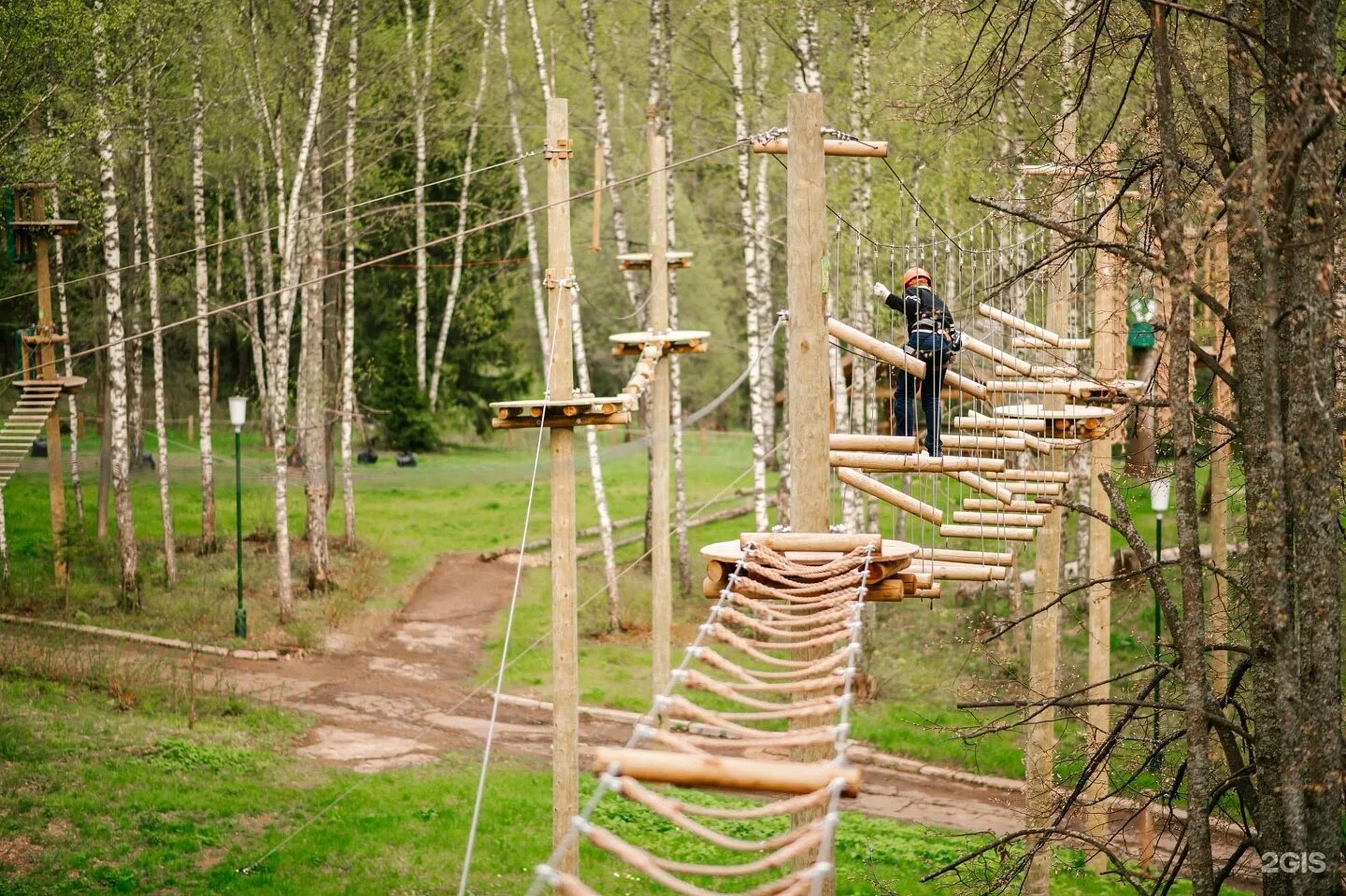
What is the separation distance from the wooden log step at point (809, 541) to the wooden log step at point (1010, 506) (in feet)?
5.37

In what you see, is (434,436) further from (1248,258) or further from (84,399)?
(1248,258)

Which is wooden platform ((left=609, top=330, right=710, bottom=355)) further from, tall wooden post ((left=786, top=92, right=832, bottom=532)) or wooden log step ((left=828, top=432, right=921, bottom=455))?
tall wooden post ((left=786, top=92, right=832, bottom=532))

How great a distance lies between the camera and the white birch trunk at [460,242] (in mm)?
26312

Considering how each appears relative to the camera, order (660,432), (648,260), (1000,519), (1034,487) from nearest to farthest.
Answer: (1000,519)
(1034,487)
(648,260)
(660,432)

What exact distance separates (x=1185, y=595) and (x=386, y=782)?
342 inches

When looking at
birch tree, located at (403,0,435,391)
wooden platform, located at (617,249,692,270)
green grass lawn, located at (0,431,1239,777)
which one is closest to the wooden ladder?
green grass lawn, located at (0,431,1239,777)

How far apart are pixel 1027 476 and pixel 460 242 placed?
21.8 metres

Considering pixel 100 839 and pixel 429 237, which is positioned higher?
pixel 429 237

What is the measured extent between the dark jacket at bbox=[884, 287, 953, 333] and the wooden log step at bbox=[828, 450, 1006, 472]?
3.53ft

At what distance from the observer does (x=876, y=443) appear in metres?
8.27

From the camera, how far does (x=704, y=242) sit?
33.8 meters

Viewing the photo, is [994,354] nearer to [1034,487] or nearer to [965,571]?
[1034,487]

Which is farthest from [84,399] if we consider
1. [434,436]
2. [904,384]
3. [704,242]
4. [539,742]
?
[904,384]

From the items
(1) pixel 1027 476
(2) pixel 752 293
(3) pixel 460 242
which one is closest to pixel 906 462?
(1) pixel 1027 476
